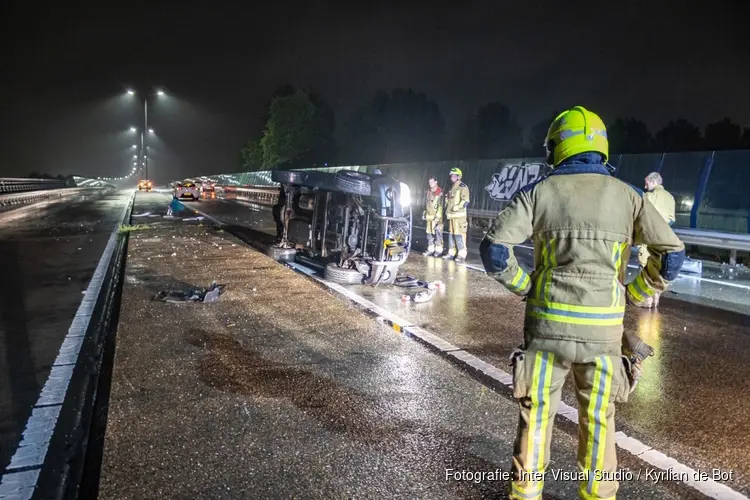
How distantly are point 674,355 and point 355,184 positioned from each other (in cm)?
436

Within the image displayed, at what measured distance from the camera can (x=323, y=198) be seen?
29.5 ft

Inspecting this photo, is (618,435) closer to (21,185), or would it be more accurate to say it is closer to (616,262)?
(616,262)

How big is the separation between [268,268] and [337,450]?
21.8 feet

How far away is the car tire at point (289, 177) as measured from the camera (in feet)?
29.7

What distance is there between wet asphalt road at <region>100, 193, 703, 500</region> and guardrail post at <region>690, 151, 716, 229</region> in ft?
35.4

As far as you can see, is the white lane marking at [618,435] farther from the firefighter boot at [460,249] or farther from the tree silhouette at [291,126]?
the tree silhouette at [291,126]

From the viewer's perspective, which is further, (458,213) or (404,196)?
(458,213)

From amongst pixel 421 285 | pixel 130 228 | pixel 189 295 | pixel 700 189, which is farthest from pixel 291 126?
pixel 189 295

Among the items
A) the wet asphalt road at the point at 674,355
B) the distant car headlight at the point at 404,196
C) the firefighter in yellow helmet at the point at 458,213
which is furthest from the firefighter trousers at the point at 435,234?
the distant car headlight at the point at 404,196

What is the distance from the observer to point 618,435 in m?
3.58

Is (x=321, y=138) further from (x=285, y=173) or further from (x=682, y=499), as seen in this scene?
(x=682, y=499)

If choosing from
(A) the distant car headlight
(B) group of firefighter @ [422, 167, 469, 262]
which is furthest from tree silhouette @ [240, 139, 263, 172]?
(A) the distant car headlight

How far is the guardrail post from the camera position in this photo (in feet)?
43.2

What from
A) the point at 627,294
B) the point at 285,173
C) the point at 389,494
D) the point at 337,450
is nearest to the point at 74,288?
the point at 285,173
